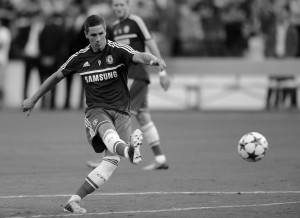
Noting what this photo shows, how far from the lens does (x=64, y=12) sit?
89.8 ft

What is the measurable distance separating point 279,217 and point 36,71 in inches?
779

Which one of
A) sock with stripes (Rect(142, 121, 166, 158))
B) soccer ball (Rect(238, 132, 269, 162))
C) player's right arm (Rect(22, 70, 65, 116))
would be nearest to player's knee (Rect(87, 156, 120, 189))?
player's right arm (Rect(22, 70, 65, 116))

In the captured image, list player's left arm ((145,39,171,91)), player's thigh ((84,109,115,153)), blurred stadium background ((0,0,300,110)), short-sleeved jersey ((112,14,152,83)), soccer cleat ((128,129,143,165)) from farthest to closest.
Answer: blurred stadium background ((0,0,300,110)) → short-sleeved jersey ((112,14,152,83)) → player's left arm ((145,39,171,91)) → player's thigh ((84,109,115,153)) → soccer cleat ((128,129,143,165))

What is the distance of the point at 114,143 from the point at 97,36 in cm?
124

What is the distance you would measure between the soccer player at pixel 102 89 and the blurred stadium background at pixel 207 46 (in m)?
15.2

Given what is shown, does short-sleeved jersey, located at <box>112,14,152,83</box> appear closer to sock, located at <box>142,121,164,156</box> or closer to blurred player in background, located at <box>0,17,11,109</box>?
sock, located at <box>142,121,164,156</box>

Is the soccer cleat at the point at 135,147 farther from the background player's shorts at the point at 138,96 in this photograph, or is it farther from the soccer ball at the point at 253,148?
the background player's shorts at the point at 138,96

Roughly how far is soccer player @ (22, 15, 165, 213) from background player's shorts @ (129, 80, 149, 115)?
11.3ft

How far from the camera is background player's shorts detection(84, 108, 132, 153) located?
9.20 metres

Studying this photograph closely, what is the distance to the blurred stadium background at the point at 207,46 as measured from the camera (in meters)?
25.5

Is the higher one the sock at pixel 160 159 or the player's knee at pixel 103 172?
the player's knee at pixel 103 172

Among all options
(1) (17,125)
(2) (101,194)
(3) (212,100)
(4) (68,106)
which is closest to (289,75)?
(3) (212,100)

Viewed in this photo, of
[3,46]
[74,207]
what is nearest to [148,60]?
[74,207]

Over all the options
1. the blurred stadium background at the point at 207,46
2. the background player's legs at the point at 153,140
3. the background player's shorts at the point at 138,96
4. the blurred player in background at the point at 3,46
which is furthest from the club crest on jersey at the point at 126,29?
the blurred player in background at the point at 3,46
